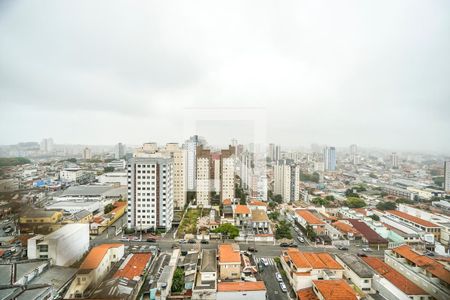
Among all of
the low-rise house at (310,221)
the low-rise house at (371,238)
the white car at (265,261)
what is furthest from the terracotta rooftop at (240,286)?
the low-rise house at (371,238)

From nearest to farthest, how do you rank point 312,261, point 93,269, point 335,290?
point 335,290, point 93,269, point 312,261

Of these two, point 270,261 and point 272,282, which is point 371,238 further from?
point 272,282

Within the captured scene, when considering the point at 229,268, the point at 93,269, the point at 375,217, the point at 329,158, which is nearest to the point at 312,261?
the point at 229,268

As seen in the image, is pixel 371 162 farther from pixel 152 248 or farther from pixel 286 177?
pixel 152 248

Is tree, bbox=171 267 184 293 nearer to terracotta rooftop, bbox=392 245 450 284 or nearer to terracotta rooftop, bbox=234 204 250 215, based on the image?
terracotta rooftop, bbox=234 204 250 215

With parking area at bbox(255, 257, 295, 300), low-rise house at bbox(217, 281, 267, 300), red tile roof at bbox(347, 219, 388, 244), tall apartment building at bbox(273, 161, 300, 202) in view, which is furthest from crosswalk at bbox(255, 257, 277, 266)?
tall apartment building at bbox(273, 161, 300, 202)
